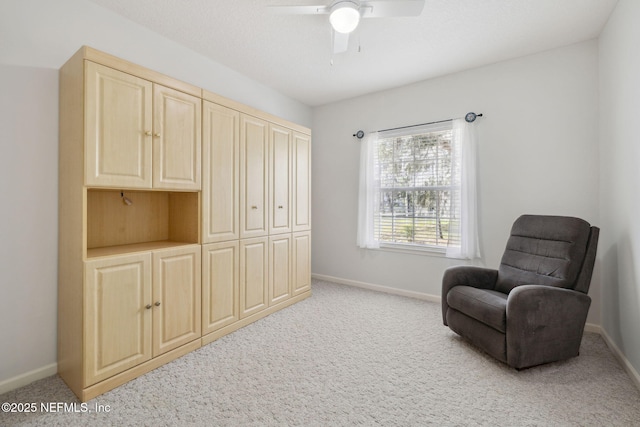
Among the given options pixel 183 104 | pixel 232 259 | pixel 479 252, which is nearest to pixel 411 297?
pixel 479 252

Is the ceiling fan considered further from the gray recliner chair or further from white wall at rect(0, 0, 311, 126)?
the gray recliner chair

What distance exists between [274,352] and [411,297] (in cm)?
203

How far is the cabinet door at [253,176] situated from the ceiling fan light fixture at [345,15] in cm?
122

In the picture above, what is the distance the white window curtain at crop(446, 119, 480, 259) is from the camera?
10.3 feet

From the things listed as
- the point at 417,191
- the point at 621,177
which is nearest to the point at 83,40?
the point at 417,191

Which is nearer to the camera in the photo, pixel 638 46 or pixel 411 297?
pixel 638 46

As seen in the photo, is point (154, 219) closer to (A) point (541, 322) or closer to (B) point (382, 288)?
(B) point (382, 288)

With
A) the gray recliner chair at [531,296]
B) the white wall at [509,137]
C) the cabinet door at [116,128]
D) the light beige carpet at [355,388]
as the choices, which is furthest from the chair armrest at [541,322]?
the cabinet door at [116,128]

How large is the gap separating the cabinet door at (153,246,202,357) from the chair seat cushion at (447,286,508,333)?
2.13m

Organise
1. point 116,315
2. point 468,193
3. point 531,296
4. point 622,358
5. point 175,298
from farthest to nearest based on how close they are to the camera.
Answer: point 468,193 → point 175,298 → point 622,358 → point 531,296 → point 116,315

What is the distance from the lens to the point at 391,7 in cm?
186

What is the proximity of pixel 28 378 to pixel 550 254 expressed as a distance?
3838mm

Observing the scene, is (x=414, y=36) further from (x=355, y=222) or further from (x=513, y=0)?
(x=355, y=222)

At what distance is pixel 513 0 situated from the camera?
2119 mm
